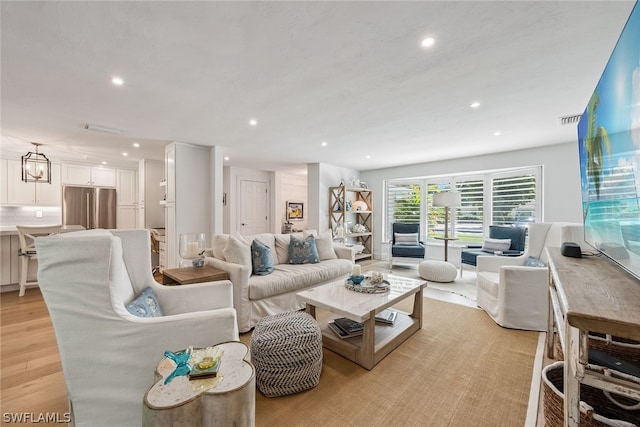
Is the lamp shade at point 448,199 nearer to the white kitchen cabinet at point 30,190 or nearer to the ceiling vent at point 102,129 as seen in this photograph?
the ceiling vent at point 102,129

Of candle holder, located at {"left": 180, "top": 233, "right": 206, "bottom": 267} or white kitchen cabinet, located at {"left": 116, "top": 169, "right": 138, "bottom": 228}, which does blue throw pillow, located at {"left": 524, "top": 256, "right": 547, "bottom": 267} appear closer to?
candle holder, located at {"left": 180, "top": 233, "right": 206, "bottom": 267}

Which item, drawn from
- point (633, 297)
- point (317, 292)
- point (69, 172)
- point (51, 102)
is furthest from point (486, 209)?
point (69, 172)

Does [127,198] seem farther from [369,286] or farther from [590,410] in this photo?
[590,410]

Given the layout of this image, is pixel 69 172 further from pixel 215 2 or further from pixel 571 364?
pixel 571 364

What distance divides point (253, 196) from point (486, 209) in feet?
18.2

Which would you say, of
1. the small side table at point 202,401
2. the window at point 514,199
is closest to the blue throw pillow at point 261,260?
the small side table at point 202,401

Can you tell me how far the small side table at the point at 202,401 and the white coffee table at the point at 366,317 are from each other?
3.14ft

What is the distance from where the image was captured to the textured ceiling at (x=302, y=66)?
4.68ft

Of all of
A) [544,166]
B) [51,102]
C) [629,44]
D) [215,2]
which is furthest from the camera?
[544,166]

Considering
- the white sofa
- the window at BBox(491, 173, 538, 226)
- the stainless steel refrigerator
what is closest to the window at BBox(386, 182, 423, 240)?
the window at BBox(491, 173, 538, 226)

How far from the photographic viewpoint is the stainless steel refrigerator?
5.22m

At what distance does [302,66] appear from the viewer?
194 centimetres

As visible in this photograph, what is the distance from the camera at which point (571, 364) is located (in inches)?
31.0

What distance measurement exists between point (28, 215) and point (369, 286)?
7018 mm
